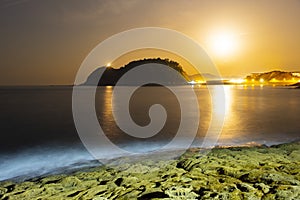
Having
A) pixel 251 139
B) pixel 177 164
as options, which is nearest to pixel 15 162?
pixel 177 164

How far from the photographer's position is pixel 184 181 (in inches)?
225

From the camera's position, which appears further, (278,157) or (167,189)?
(278,157)

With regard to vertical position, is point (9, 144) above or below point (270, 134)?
above

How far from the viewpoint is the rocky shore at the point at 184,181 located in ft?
16.4

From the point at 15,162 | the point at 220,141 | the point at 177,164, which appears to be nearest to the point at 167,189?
the point at 177,164

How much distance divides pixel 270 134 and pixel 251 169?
10.1 metres

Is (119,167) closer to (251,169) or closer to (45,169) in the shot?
(45,169)

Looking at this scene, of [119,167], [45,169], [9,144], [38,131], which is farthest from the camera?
[38,131]

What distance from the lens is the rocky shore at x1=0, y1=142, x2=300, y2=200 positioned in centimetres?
501

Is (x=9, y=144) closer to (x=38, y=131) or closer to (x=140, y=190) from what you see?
(x=38, y=131)

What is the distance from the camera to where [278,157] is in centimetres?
770

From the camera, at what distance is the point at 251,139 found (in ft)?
45.9

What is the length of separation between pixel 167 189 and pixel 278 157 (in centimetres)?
434

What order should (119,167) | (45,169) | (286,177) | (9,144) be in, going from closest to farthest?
(286,177) → (119,167) → (45,169) → (9,144)
